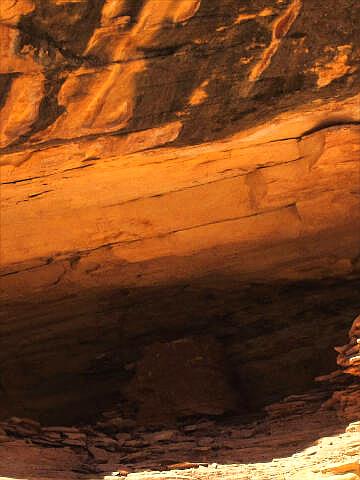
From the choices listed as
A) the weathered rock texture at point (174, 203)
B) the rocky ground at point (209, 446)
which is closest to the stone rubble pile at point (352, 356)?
the rocky ground at point (209, 446)

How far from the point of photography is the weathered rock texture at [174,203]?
404cm

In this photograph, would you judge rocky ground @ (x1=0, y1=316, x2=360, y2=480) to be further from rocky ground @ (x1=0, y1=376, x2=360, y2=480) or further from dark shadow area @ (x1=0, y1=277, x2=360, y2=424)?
dark shadow area @ (x1=0, y1=277, x2=360, y2=424)

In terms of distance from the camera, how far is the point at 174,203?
4.71 metres

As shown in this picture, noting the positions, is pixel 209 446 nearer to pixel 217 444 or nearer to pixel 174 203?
pixel 217 444

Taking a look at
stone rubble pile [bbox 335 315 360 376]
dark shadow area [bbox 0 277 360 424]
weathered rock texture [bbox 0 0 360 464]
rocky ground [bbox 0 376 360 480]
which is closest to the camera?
rocky ground [bbox 0 376 360 480]

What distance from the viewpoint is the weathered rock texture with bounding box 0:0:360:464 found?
4.04 meters

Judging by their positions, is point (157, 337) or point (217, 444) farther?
point (157, 337)

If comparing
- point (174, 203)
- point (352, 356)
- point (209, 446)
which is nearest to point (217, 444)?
point (209, 446)

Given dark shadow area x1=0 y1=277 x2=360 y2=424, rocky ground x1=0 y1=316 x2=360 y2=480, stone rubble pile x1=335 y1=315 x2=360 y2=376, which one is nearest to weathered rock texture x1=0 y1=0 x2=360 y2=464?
dark shadow area x1=0 y1=277 x2=360 y2=424

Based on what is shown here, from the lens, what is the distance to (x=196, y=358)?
5035 mm

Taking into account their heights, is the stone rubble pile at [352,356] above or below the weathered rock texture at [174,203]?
below

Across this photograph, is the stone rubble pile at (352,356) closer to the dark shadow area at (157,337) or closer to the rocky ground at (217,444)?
the rocky ground at (217,444)

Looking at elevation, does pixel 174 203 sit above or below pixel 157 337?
above

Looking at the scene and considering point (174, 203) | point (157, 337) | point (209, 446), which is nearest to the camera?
point (209, 446)
